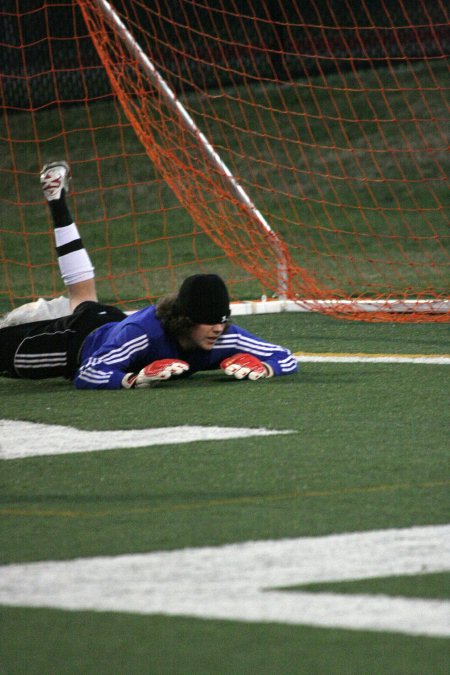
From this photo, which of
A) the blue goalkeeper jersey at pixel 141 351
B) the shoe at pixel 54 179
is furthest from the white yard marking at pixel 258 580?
the shoe at pixel 54 179

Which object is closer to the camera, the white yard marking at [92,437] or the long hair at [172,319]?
the white yard marking at [92,437]

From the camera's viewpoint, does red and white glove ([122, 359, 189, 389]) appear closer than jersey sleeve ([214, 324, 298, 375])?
Yes

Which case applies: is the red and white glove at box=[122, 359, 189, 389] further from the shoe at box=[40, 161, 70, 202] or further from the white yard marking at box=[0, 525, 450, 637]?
the white yard marking at box=[0, 525, 450, 637]

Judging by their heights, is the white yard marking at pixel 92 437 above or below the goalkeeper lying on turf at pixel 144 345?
below

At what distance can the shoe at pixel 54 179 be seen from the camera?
6699 mm

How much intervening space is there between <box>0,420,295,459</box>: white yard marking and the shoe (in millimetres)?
2106

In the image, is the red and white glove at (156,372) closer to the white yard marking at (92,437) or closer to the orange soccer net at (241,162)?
the white yard marking at (92,437)

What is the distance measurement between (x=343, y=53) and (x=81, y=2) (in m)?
13.4

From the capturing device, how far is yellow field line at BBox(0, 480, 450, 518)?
3.54m

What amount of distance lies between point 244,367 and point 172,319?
1.47ft

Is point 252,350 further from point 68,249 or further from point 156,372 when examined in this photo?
point 68,249

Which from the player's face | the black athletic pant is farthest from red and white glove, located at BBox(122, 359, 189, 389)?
the black athletic pant

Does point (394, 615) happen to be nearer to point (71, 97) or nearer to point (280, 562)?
point (280, 562)

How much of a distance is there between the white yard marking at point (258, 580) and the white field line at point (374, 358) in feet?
10.00
